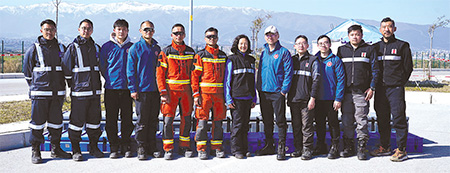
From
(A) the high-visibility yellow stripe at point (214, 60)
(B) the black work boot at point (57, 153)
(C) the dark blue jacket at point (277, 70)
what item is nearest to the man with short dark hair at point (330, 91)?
(C) the dark blue jacket at point (277, 70)

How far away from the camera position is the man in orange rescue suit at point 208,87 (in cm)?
556

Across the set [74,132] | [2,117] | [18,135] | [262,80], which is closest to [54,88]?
[74,132]

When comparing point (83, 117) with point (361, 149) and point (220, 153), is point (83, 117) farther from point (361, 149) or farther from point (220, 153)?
point (361, 149)

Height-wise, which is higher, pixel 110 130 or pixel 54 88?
pixel 54 88

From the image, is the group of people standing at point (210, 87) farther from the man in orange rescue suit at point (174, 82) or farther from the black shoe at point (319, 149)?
the black shoe at point (319, 149)

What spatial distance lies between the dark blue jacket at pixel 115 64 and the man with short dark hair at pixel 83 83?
0.42 feet

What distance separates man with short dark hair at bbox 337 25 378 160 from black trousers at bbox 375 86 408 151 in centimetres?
26

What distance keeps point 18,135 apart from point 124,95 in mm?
2017

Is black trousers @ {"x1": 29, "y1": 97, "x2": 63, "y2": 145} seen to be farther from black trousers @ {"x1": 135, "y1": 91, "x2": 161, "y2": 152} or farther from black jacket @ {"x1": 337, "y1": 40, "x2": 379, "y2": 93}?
black jacket @ {"x1": 337, "y1": 40, "x2": 379, "y2": 93}

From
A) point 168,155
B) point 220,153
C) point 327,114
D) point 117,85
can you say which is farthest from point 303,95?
point 117,85

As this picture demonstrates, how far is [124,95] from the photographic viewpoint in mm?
5637

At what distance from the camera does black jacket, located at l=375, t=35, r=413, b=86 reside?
561cm

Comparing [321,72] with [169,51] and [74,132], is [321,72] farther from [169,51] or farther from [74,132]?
[74,132]

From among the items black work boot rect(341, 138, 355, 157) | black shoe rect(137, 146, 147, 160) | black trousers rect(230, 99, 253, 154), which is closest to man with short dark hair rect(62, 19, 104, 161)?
black shoe rect(137, 146, 147, 160)
